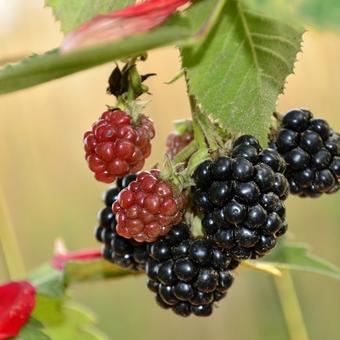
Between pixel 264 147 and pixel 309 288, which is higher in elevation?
pixel 264 147

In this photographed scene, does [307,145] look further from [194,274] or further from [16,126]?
[16,126]

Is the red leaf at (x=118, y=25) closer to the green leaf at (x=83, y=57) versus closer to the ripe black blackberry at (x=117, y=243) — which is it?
the green leaf at (x=83, y=57)

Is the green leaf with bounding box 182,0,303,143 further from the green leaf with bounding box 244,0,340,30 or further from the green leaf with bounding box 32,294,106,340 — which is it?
the green leaf with bounding box 32,294,106,340

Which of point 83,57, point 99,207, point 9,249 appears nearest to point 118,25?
point 83,57

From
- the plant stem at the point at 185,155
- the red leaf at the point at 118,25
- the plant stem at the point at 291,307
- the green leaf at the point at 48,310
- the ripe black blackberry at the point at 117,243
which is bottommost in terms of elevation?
the plant stem at the point at 291,307

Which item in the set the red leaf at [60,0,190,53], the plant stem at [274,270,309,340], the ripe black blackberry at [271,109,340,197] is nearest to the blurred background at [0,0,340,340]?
the plant stem at [274,270,309,340]

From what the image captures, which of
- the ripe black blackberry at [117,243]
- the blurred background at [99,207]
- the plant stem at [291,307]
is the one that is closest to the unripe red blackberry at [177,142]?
the ripe black blackberry at [117,243]

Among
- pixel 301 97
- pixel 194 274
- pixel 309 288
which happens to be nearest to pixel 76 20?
pixel 194 274
